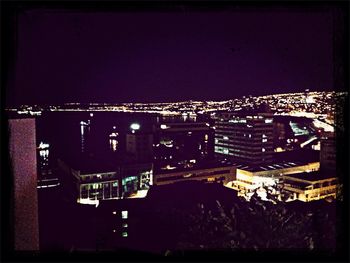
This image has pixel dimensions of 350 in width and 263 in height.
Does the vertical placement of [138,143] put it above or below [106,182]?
above

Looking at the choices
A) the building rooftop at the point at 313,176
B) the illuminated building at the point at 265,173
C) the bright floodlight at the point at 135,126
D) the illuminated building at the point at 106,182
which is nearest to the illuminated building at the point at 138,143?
the bright floodlight at the point at 135,126

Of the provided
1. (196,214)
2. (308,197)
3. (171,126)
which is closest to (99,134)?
(171,126)

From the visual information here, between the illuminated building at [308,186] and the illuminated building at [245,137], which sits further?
the illuminated building at [245,137]

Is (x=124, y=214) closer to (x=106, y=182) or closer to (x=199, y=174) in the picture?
(x=106, y=182)

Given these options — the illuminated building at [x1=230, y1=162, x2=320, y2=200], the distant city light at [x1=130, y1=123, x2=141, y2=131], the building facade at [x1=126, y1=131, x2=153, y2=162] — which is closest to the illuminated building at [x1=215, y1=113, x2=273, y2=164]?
the illuminated building at [x1=230, y1=162, x2=320, y2=200]

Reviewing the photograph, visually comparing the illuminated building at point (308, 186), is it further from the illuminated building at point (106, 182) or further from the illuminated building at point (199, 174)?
the illuminated building at point (106, 182)

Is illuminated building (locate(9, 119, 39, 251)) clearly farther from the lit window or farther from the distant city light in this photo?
the distant city light

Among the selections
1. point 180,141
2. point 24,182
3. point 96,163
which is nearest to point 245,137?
point 180,141
